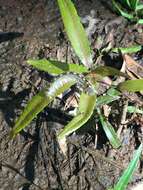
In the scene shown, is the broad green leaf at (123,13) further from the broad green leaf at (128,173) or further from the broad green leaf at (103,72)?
the broad green leaf at (128,173)

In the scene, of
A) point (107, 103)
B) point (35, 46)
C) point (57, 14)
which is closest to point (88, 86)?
point (107, 103)

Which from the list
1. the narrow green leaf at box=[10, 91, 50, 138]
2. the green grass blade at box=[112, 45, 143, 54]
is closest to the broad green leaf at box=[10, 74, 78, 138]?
the narrow green leaf at box=[10, 91, 50, 138]

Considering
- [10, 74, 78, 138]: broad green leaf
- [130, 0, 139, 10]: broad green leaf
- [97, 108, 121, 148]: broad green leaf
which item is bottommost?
[97, 108, 121, 148]: broad green leaf

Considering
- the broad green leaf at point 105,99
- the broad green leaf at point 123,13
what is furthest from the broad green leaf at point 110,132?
the broad green leaf at point 123,13

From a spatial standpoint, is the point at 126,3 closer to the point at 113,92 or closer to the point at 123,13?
the point at 123,13

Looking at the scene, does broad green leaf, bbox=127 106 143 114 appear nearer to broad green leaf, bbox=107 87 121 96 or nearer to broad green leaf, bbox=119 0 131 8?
broad green leaf, bbox=107 87 121 96

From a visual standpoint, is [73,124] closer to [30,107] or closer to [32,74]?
[30,107]

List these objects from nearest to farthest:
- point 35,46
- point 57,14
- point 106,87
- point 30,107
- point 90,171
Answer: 1. point 30,107
2. point 90,171
3. point 106,87
4. point 35,46
5. point 57,14
